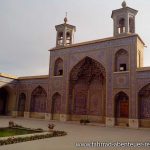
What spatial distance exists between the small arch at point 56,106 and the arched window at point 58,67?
1.78m

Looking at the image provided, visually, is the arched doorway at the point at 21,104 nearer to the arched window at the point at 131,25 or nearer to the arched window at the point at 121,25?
the arched window at the point at 121,25

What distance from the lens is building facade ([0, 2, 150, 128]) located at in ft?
44.7

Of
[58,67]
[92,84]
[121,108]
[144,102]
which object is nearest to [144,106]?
[144,102]

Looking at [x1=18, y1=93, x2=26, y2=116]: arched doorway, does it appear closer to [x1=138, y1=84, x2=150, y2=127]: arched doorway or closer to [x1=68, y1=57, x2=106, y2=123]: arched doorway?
[x1=68, y1=57, x2=106, y2=123]: arched doorway

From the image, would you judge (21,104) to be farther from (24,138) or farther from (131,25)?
(24,138)

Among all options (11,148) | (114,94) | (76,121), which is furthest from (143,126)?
(11,148)

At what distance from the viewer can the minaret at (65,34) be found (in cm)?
1888

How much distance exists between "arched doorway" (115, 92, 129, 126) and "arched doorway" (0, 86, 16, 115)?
10.8 meters

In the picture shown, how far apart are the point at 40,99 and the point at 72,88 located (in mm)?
3659

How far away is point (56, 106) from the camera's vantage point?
58.1 feet

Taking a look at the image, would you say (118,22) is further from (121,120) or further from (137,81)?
(121,120)

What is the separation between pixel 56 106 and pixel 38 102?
2403 millimetres

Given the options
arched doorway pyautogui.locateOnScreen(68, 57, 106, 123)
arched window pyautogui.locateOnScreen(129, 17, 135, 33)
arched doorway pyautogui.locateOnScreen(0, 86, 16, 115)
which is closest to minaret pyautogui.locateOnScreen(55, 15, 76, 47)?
arched doorway pyautogui.locateOnScreen(68, 57, 106, 123)

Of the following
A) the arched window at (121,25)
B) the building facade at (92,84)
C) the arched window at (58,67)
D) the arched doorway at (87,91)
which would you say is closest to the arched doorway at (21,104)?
the building facade at (92,84)
